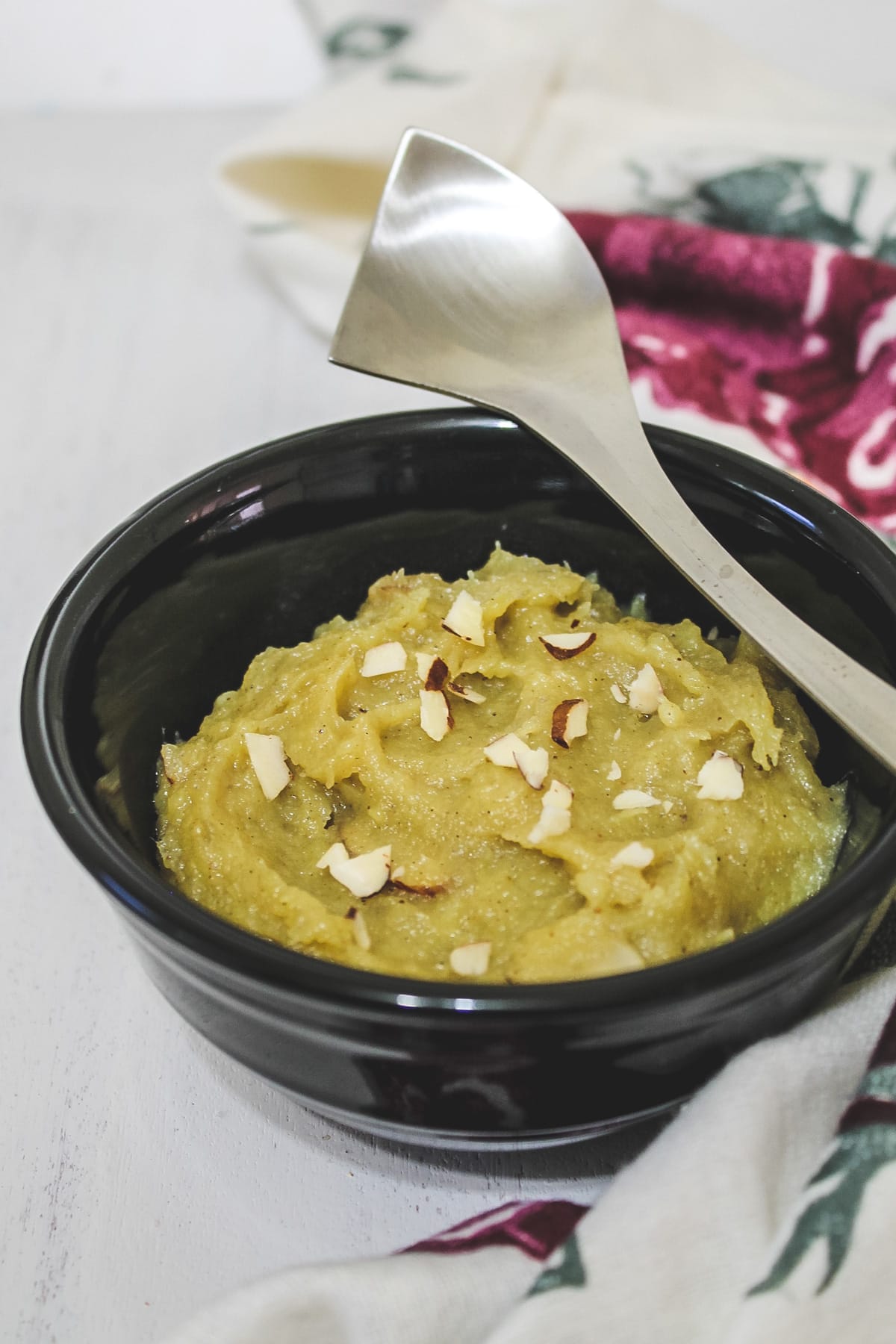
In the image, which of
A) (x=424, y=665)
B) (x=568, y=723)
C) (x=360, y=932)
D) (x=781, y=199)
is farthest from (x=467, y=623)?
(x=781, y=199)

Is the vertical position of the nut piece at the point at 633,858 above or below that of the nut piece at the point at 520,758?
above

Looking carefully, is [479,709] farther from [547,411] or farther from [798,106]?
[798,106]

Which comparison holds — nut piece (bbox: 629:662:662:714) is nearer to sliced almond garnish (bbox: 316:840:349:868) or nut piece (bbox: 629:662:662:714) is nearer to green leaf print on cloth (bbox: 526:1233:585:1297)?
sliced almond garnish (bbox: 316:840:349:868)

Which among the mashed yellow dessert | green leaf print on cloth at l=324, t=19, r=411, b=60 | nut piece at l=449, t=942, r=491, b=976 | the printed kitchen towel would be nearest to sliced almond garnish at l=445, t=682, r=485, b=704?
the mashed yellow dessert

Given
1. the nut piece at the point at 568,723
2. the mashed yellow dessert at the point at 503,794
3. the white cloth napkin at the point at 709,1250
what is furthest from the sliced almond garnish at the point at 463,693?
the white cloth napkin at the point at 709,1250

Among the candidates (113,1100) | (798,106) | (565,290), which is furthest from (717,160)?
(113,1100)

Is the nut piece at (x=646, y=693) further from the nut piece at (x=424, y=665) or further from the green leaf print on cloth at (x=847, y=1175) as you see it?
the green leaf print on cloth at (x=847, y=1175)

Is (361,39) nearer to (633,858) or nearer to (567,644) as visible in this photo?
(567,644)
